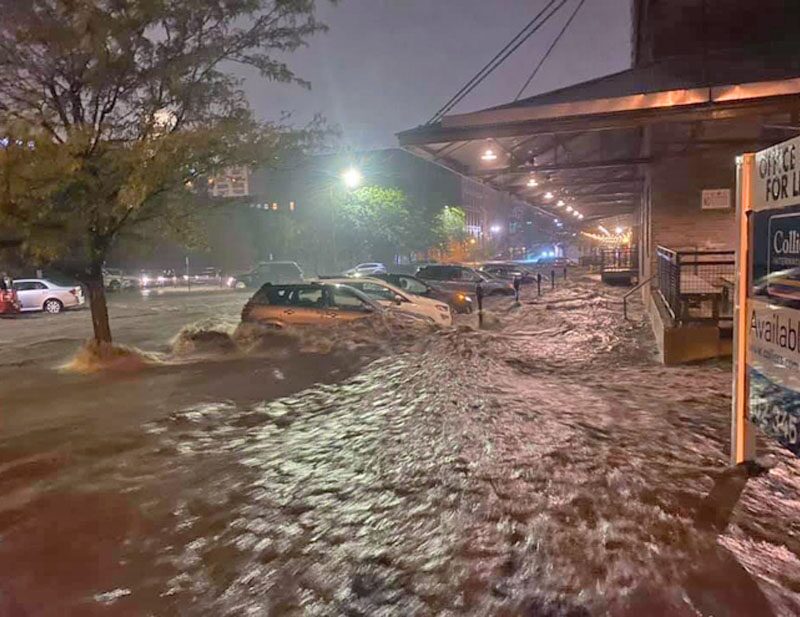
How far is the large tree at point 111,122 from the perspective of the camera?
365 inches

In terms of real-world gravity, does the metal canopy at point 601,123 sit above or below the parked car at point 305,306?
above

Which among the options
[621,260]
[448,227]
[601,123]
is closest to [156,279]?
[448,227]

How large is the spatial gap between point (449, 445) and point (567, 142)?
12.4 metres

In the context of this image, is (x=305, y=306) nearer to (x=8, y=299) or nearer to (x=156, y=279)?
(x=8, y=299)

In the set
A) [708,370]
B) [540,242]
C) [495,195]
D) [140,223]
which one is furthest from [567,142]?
[540,242]

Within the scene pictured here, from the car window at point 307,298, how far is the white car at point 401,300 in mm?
1245

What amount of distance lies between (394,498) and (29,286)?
26.2 m

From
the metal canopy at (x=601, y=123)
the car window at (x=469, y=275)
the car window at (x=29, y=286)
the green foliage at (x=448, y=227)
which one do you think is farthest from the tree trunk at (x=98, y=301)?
the green foliage at (x=448, y=227)

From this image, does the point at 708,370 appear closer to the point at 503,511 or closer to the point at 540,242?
the point at 503,511

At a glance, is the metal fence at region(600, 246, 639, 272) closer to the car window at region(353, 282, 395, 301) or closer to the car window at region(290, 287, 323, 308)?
the car window at region(353, 282, 395, 301)

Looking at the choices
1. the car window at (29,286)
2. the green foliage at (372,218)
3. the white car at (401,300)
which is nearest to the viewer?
the white car at (401,300)

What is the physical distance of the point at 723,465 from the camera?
202 inches

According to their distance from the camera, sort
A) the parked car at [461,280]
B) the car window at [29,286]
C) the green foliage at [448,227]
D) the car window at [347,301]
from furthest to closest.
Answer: the green foliage at [448,227]
the car window at [29,286]
the parked car at [461,280]
the car window at [347,301]

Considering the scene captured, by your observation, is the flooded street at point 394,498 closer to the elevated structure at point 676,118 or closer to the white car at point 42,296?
the elevated structure at point 676,118
